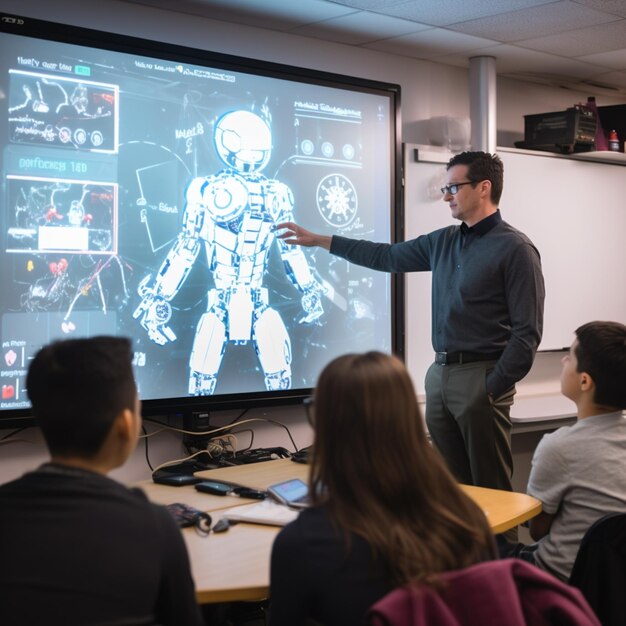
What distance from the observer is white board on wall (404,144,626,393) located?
454 cm

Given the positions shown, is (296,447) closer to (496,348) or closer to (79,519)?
(496,348)

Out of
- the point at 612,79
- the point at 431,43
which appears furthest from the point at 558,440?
the point at 612,79

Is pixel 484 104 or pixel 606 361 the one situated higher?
pixel 484 104

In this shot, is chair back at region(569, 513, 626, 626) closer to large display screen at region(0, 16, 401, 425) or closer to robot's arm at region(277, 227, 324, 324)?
large display screen at region(0, 16, 401, 425)

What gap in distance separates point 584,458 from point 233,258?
197 centimetres

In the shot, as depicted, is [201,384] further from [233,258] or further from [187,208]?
[187,208]

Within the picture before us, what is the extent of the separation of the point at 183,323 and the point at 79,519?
7.54 ft

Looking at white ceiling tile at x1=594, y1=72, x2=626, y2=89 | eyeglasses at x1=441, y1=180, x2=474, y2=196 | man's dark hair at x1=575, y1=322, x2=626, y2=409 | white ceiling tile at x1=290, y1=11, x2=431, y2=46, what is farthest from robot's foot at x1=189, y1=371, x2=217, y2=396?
white ceiling tile at x1=594, y1=72, x2=626, y2=89

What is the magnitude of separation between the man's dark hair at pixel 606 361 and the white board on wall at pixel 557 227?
212 cm

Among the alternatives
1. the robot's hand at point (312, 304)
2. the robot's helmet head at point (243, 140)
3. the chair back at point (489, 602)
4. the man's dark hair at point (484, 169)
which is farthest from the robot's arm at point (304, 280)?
the chair back at point (489, 602)

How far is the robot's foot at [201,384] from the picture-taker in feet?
12.1

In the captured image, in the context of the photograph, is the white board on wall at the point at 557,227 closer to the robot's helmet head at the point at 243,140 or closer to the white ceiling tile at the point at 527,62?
the white ceiling tile at the point at 527,62

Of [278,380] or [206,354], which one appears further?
[278,380]

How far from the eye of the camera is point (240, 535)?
221cm
